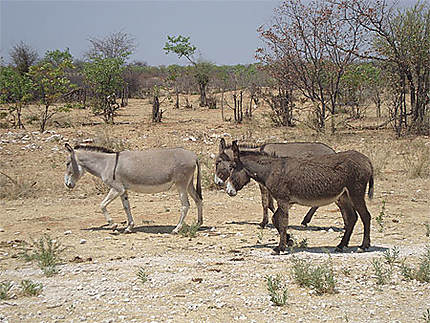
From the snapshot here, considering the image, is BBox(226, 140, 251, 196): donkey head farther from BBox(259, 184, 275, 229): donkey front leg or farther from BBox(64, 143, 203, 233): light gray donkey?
BBox(64, 143, 203, 233): light gray donkey

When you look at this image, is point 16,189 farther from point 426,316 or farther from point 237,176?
point 426,316

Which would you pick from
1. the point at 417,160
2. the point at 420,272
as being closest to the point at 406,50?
the point at 417,160

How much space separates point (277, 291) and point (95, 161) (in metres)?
5.43

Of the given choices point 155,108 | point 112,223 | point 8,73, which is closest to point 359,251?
point 112,223

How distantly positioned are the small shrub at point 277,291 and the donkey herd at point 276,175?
1549 mm

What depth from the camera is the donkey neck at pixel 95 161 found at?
979 cm

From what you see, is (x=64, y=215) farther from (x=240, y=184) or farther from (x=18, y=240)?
(x=240, y=184)

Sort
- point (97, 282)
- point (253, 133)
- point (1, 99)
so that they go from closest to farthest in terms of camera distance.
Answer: point (97, 282) < point (253, 133) < point (1, 99)

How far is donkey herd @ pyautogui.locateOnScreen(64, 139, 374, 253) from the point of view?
7.25 meters

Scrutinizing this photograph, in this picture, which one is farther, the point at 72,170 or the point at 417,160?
the point at 417,160

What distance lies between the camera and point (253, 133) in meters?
20.8

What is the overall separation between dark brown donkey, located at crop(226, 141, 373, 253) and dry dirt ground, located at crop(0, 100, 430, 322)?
51 centimetres

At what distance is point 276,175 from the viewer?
7477mm

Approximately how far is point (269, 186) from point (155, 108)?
1864cm
